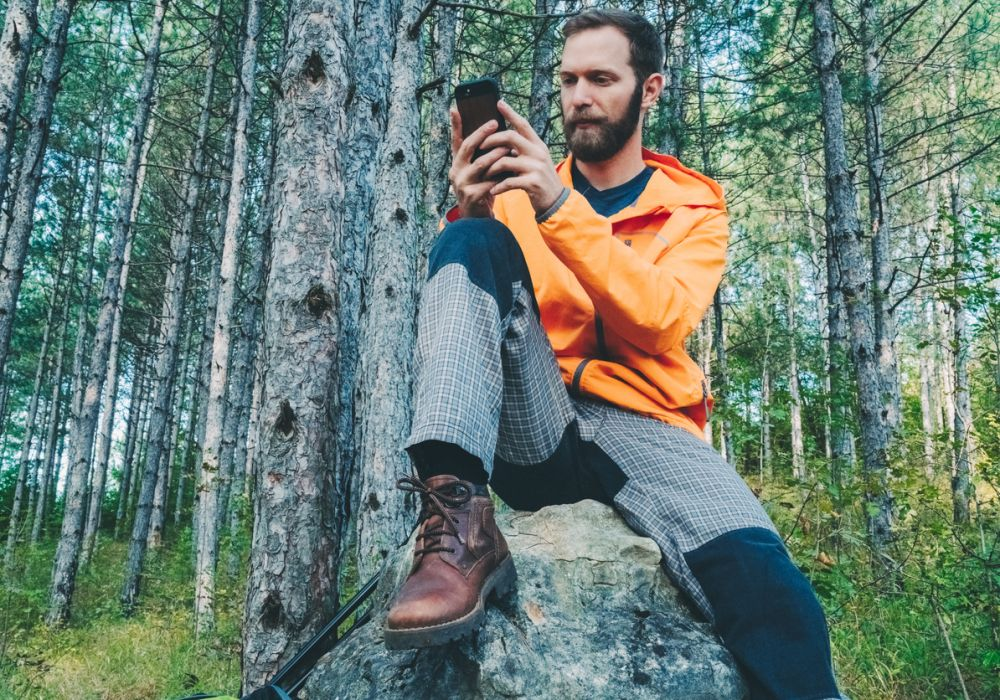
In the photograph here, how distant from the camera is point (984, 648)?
3.20 meters

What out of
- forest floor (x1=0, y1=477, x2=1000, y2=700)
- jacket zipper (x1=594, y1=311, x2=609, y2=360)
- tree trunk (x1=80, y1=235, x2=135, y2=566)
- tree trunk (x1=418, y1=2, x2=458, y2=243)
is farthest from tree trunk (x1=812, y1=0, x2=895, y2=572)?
tree trunk (x1=80, y1=235, x2=135, y2=566)

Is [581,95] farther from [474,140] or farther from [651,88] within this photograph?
[474,140]

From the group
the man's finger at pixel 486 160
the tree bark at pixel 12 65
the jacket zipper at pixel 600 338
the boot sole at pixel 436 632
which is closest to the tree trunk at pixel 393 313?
the tree bark at pixel 12 65

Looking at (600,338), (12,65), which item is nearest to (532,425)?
(600,338)

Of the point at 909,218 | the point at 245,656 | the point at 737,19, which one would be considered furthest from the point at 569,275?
the point at 909,218

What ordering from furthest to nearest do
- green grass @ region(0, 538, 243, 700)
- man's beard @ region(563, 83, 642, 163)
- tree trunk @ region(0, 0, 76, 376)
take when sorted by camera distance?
1. tree trunk @ region(0, 0, 76, 376)
2. green grass @ region(0, 538, 243, 700)
3. man's beard @ region(563, 83, 642, 163)

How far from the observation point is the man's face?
2301 mm

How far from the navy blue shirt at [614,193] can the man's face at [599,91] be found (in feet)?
0.46

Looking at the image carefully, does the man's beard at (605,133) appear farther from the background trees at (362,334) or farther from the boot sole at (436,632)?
the boot sole at (436,632)

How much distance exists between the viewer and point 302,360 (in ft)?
6.51

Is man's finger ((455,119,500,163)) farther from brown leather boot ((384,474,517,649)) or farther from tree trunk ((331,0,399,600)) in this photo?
brown leather boot ((384,474,517,649))

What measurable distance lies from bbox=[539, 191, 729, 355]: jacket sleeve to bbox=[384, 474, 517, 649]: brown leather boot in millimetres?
615

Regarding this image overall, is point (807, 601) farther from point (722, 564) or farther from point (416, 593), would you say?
point (416, 593)

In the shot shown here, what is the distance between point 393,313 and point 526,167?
3.79 metres
